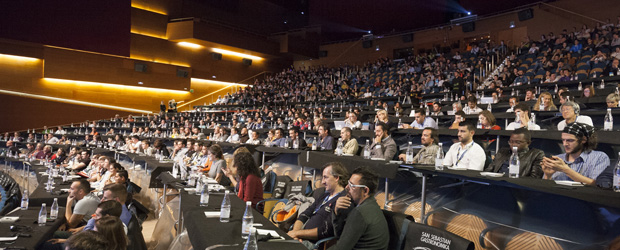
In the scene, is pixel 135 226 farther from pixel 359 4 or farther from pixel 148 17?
pixel 359 4

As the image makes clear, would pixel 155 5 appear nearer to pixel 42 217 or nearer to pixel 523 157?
pixel 42 217

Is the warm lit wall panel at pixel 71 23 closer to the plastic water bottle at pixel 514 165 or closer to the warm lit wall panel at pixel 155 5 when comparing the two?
the warm lit wall panel at pixel 155 5

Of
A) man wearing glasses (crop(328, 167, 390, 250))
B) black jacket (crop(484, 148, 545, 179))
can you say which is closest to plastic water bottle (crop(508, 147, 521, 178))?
black jacket (crop(484, 148, 545, 179))

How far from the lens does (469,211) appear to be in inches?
150

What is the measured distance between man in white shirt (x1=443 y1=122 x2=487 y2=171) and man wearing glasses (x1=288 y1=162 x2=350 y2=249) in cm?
153

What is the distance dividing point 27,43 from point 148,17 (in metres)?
6.17

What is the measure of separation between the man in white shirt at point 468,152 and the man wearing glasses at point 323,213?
1.53 m

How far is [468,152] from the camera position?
457 centimetres

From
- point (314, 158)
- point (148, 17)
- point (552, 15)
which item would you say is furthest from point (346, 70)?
point (314, 158)

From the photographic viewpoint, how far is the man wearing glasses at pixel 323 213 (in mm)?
3525

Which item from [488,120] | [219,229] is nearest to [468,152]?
[488,120]

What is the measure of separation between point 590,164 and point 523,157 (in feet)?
2.05

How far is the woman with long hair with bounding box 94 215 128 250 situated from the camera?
2842 mm

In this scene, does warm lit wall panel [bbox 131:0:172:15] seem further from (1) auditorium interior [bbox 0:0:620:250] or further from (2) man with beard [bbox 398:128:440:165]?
(2) man with beard [bbox 398:128:440:165]
